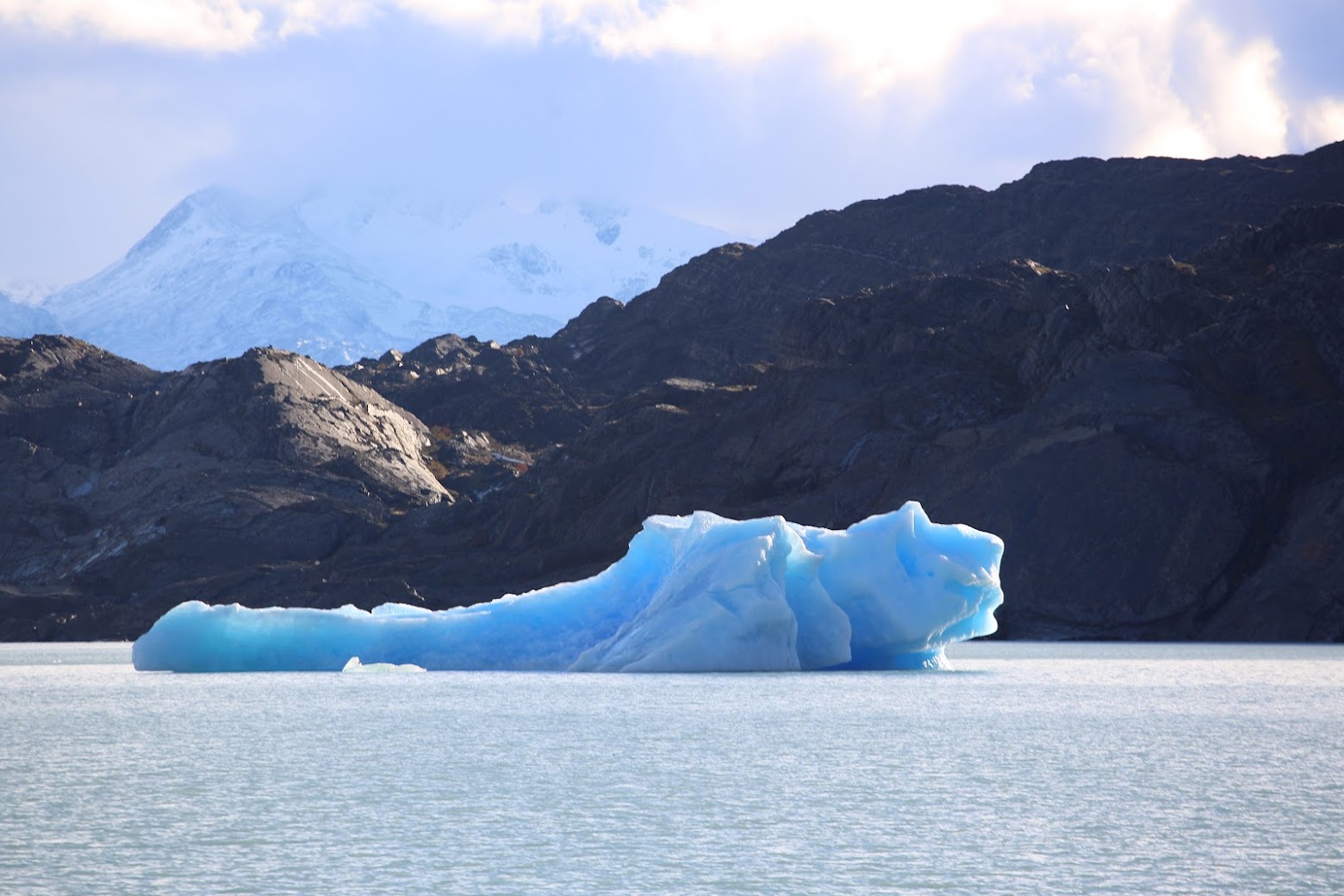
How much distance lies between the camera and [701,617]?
95.9 ft

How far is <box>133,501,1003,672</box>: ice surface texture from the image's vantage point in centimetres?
2923

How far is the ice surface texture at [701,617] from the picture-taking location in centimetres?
2923

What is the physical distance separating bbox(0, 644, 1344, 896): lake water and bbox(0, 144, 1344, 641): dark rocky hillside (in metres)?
25.1

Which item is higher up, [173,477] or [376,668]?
[173,477]

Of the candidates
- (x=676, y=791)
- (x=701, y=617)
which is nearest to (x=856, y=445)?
(x=701, y=617)

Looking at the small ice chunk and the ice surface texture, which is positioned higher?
the ice surface texture

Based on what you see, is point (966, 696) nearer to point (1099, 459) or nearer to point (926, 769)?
point (926, 769)

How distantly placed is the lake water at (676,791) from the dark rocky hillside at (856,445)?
2510cm

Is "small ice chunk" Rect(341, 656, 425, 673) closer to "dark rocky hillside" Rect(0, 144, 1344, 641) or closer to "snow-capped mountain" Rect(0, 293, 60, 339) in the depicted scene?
"dark rocky hillside" Rect(0, 144, 1344, 641)

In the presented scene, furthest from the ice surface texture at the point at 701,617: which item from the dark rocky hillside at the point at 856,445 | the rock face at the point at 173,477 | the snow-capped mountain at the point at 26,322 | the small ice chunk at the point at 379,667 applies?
the snow-capped mountain at the point at 26,322

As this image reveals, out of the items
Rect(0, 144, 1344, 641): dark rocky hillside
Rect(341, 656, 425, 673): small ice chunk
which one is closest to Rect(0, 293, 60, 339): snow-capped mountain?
Rect(0, 144, 1344, 641): dark rocky hillside

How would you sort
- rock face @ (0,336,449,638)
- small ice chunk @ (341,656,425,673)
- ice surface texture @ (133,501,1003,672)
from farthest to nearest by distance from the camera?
1. rock face @ (0,336,449,638)
2. small ice chunk @ (341,656,425,673)
3. ice surface texture @ (133,501,1003,672)

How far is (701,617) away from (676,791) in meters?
13.8

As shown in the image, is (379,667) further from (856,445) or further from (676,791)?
(856,445)
